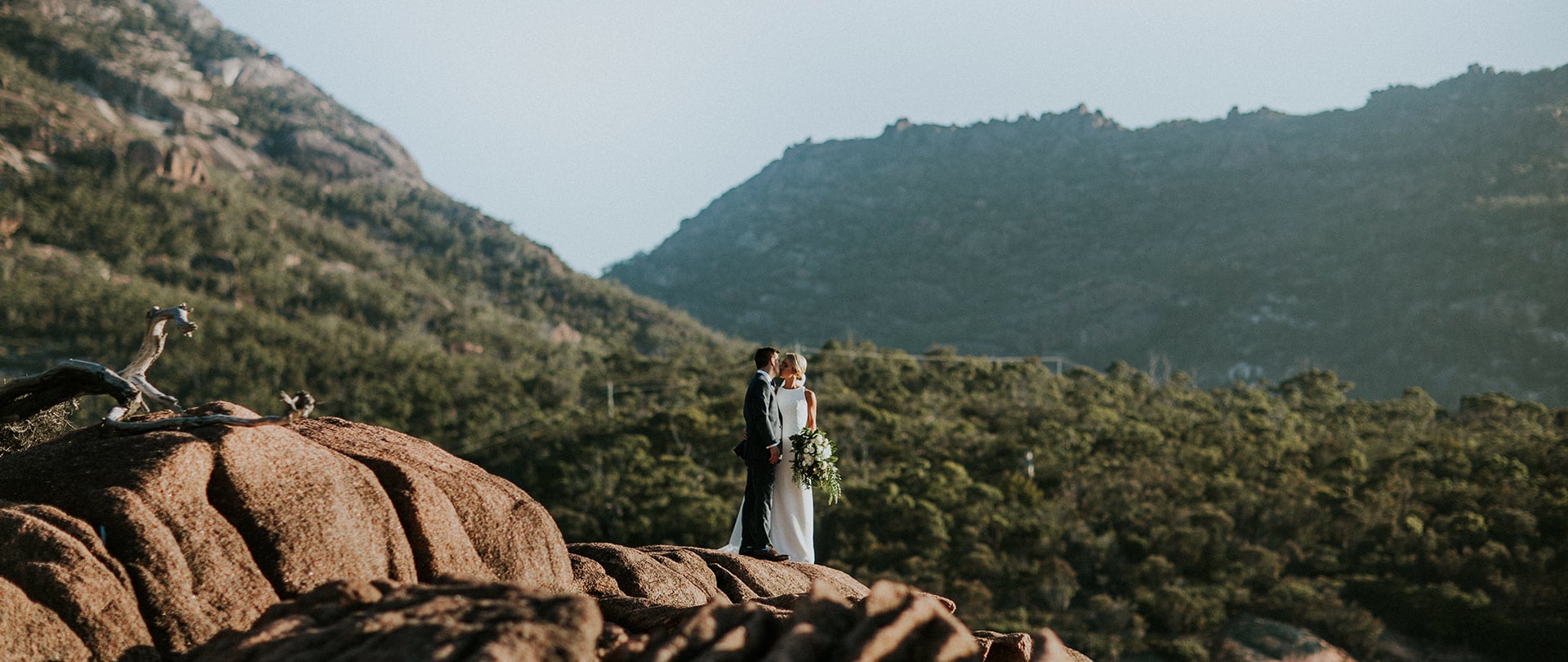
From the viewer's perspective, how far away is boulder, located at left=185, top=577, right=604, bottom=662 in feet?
7.95

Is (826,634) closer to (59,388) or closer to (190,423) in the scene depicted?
(190,423)

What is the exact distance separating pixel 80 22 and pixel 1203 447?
72596 mm

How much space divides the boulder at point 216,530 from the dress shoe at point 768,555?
2794 mm

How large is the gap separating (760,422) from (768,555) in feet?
2.97

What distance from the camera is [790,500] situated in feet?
25.5

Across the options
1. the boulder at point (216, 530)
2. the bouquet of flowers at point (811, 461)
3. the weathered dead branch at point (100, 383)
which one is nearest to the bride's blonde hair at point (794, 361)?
the bouquet of flowers at point (811, 461)

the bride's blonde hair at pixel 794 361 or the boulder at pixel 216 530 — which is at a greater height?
the bride's blonde hair at pixel 794 361

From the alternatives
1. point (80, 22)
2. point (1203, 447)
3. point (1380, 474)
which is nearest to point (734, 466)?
point (1203, 447)

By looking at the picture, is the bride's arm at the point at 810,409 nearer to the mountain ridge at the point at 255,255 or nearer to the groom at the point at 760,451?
the groom at the point at 760,451

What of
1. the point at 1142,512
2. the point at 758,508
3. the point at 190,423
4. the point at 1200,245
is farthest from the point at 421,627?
the point at 1200,245

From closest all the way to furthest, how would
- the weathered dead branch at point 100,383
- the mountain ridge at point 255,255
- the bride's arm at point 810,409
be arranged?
the weathered dead branch at point 100,383 → the bride's arm at point 810,409 → the mountain ridge at point 255,255

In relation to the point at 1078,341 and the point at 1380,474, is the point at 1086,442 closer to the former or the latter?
the point at 1380,474

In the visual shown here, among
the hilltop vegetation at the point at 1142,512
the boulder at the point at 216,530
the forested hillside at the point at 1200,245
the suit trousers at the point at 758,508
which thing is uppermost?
the forested hillside at the point at 1200,245

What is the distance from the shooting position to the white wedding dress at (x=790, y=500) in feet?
25.2
